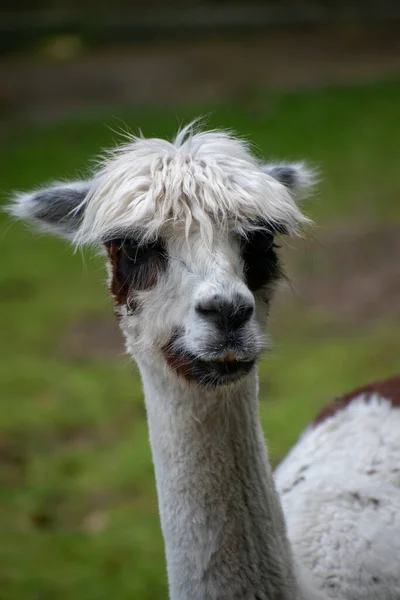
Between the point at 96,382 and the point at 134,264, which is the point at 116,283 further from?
the point at 96,382

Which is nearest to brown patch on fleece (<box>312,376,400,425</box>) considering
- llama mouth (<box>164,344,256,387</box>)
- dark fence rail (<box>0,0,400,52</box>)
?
llama mouth (<box>164,344,256,387</box>)

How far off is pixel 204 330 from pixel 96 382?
4814mm

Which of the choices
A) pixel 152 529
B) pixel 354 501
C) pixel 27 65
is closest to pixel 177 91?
pixel 27 65

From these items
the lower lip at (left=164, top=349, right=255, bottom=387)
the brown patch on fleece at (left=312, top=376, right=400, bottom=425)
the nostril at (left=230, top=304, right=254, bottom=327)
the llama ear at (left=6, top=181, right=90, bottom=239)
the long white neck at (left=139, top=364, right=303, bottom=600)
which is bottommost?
the long white neck at (left=139, top=364, right=303, bottom=600)

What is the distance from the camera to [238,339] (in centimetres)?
238

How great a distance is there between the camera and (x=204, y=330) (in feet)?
7.76

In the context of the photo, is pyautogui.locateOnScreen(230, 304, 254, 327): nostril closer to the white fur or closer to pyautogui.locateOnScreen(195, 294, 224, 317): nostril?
pyautogui.locateOnScreen(195, 294, 224, 317): nostril

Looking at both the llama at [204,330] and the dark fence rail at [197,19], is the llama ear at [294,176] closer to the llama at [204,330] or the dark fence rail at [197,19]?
the llama at [204,330]

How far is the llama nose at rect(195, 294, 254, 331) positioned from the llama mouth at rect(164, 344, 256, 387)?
0.26 ft

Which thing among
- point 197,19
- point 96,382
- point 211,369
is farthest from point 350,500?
point 197,19

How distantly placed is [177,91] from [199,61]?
1255 mm

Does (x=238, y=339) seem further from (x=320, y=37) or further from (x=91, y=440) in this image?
(x=320, y=37)

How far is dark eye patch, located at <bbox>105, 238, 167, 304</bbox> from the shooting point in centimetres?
253

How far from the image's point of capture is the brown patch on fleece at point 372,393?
3.58 metres
